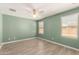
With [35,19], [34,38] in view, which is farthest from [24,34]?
[35,19]

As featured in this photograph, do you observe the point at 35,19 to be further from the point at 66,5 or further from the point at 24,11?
the point at 66,5

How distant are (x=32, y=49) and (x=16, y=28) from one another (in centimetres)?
41

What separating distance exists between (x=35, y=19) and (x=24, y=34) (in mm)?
302

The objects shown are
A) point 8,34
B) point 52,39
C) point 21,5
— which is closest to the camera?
point 21,5

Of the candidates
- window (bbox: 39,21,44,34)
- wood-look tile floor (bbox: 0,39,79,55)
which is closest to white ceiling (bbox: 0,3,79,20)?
window (bbox: 39,21,44,34)

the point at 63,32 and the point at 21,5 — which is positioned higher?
the point at 21,5

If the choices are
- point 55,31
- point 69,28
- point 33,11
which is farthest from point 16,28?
point 69,28

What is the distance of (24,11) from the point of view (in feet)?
4.06

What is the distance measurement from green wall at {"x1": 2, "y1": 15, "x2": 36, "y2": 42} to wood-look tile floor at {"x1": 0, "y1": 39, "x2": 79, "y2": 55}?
4.0 inches

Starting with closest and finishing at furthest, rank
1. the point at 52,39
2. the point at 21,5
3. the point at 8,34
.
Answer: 1. the point at 21,5
2. the point at 8,34
3. the point at 52,39

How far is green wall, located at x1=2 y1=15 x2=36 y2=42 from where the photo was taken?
1.21 m

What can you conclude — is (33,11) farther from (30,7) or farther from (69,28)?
(69,28)

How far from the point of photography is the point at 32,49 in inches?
48.9
